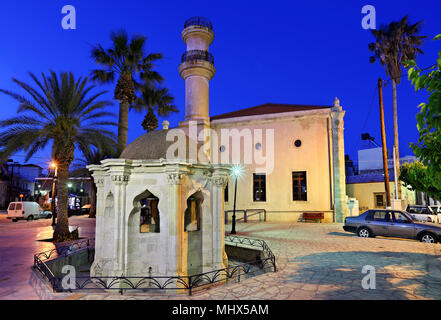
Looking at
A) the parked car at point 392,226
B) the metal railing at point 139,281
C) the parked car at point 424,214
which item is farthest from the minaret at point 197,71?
the parked car at point 424,214

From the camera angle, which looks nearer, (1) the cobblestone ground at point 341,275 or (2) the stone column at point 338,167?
(1) the cobblestone ground at point 341,275

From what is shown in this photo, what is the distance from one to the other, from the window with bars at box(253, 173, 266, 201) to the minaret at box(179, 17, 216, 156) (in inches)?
196

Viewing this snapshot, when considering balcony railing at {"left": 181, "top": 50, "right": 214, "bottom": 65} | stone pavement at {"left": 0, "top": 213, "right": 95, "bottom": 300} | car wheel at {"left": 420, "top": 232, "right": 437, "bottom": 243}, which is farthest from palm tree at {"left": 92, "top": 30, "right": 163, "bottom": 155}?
car wheel at {"left": 420, "top": 232, "right": 437, "bottom": 243}

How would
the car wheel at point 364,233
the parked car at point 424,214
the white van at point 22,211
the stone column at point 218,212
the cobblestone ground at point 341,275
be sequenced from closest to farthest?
the cobblestone ground at point 341,275 < the stone column at point 218,212 < the car wheel at point 364,233 < the parked car at point 424,214 < the white van at point 22,211

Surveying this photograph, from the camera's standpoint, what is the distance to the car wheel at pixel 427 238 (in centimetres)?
1152

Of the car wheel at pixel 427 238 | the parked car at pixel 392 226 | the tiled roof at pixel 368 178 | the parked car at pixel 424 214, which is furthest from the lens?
the tiled roof at pixel 368 178

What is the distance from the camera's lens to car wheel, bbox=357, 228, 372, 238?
1340cm

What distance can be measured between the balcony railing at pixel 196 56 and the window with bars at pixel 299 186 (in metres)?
11.2

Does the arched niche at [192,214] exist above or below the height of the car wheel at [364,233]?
above

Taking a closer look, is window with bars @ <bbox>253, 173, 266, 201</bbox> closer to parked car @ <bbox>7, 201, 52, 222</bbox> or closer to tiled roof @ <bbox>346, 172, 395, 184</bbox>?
tiled roof @ <bbox>346, 172, 395, 184</bbox>

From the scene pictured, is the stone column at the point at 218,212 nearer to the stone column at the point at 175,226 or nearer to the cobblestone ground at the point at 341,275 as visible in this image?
the stone column at the point at 175,226

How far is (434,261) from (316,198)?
1257cm

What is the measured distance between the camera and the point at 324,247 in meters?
11.2
